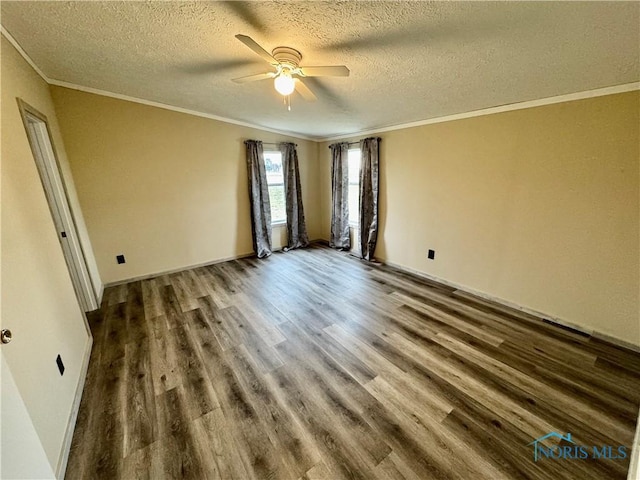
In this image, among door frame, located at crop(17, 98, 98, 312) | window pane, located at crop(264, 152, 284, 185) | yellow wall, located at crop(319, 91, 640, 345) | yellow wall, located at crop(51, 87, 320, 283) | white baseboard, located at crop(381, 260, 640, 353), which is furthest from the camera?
window pane, located at crop(264, 152, 284, 185)

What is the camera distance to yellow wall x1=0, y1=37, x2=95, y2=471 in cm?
119

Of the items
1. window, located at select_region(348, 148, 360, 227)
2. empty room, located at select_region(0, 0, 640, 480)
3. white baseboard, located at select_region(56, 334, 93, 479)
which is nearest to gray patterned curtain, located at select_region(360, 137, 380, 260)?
empty room, located at select_region(0, 0, 640, 480)

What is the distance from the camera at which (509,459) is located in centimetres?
130

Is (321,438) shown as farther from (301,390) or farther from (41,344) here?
(41,344)

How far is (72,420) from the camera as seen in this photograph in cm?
149

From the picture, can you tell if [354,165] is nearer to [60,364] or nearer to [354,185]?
[354,185]

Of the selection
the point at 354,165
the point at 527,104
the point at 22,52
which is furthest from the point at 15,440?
the point at 354,165

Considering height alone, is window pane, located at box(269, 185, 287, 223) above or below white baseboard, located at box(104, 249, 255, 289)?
above

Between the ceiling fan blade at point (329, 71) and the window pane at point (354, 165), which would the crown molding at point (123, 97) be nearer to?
the window pane at point (354, 165)

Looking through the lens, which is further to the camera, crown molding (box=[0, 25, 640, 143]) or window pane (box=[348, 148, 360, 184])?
window pane (box=[348, 148, 360, 184])

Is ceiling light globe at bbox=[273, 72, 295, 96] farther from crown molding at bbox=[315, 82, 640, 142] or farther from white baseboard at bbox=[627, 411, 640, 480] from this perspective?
white baseboard at bbox=[627, 411, 640, 480]

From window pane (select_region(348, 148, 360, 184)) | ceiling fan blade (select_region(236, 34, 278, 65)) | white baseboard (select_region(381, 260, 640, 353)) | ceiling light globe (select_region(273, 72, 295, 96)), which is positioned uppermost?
ceiling fan blade (select_region(236, 34, 278, 65))

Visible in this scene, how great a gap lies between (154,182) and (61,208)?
1.13 m

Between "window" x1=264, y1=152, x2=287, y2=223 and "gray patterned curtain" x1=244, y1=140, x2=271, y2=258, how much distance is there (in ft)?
0.84
